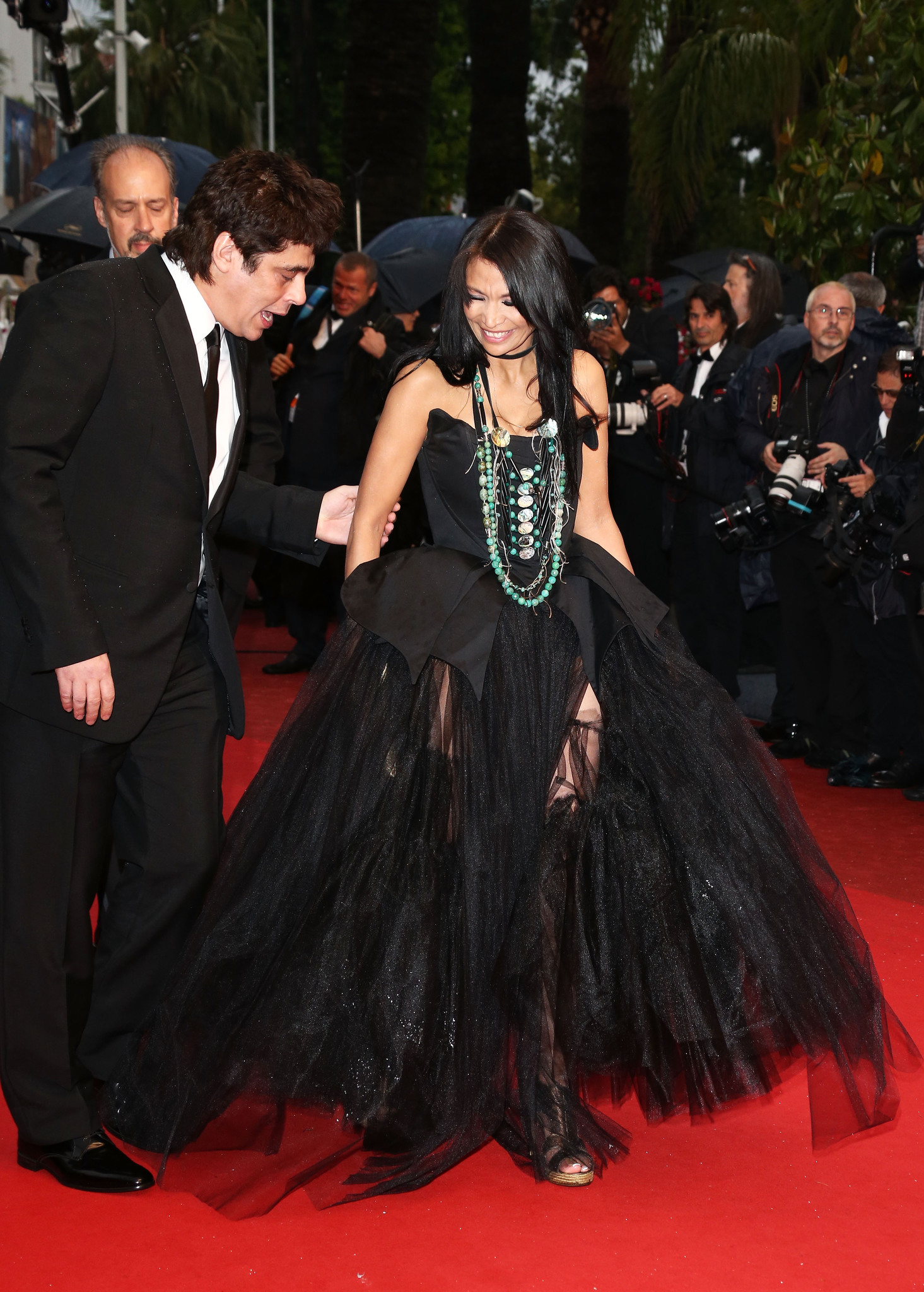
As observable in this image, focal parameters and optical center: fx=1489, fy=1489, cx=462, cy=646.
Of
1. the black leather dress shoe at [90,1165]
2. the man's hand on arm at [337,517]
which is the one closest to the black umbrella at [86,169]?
the man's hand on arm at [337,517]

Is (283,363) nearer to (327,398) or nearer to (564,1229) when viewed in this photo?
(327,398)

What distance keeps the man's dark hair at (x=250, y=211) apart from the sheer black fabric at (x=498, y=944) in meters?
0.89

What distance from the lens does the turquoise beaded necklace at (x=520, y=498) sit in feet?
11.7

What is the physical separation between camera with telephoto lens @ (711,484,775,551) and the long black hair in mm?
3621

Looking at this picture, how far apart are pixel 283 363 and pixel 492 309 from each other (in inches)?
226

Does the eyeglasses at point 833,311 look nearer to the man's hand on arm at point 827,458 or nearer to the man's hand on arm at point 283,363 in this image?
the man's hand on arm at point 827,458

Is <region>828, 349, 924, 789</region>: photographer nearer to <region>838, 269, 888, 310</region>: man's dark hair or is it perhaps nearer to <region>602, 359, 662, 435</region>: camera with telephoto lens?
<region>838, 269, 888, 310</region>: man's dark hair

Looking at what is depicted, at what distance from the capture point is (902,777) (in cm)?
684

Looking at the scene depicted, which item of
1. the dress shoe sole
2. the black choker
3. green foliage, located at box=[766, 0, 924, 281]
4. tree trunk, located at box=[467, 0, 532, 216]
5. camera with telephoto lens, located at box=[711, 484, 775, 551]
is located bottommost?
the dress shoe sole

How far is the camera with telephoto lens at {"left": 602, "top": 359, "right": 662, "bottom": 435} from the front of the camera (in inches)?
335

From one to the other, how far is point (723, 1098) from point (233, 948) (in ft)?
3.66

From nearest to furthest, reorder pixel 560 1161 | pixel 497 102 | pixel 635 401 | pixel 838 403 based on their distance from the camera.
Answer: pixel 560 1161 → pixel 838 403 → pixel 635 401 → pixel 497 102

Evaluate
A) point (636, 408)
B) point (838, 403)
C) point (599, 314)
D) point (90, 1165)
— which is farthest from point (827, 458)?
point (90, 1165)

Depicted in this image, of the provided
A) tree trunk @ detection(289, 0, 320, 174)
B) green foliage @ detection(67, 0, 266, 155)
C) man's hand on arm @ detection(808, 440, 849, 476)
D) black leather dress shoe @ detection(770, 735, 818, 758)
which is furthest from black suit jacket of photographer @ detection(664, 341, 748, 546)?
green foliage @ detection(67, 0, 266, 155)
